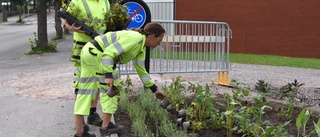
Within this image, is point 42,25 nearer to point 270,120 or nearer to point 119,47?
point 270,120

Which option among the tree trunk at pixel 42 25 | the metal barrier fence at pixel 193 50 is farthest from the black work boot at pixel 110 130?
the tree trunk at pixel 42 25

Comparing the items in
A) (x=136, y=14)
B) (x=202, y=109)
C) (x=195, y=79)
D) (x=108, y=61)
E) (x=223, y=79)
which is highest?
(x=136, y=14)

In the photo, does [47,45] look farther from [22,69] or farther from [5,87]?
[5,87]

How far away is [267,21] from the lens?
75.7ft

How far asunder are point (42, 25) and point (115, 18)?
14.4 metres

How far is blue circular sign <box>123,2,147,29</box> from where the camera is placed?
813 centimetres

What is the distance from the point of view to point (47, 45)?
64.9ft

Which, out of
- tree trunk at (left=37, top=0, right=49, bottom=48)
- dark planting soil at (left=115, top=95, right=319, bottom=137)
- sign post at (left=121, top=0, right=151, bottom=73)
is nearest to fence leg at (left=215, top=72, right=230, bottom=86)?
dark planting soil at (left=115, top=95, right=319, bottom=137)

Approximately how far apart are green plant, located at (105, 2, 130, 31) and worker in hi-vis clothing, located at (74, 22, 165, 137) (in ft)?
2.37

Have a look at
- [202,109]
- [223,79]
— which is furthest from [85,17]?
[223,79]

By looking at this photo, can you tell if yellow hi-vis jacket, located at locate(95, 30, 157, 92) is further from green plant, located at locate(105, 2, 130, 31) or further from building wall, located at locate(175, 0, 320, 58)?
building wall, located at locate(175, 0, 320, 58)

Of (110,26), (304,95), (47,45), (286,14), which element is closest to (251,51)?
(286,14)

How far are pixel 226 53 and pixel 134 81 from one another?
1.99 m

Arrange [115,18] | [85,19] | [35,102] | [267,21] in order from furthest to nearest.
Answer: [267,21]
[35,102]
[115,18]
[85,19]
